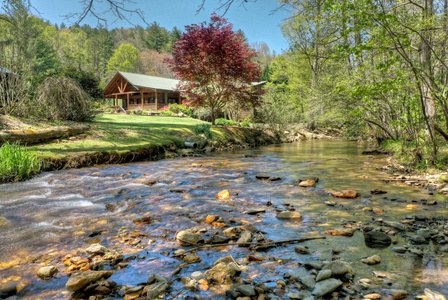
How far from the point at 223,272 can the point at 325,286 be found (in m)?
0.92

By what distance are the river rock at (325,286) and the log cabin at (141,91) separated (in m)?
35.0

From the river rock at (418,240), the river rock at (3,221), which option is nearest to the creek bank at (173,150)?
the river rock at (3,221)

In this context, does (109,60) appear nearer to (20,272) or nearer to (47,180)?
(47,180)

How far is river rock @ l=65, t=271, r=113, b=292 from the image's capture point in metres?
2.63

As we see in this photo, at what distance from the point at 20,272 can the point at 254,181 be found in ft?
17.7

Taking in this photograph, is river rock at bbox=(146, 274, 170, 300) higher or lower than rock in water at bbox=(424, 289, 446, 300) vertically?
lower

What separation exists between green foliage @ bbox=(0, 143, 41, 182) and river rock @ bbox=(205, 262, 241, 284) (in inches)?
253

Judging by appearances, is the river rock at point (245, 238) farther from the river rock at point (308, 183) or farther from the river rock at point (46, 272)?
the river rock at point (308, 183)

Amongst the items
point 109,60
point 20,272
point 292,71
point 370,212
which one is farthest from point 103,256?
point 109,60

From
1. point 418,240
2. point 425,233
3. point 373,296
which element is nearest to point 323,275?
point 373,296

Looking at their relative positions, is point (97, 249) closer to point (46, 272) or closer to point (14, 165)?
point (46, 272)

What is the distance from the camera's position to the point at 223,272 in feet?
9.29

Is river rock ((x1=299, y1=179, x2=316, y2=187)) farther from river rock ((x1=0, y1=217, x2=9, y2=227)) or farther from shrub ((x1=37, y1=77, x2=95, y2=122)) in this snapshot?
shrub ((x1=37, y1=77, x2=95, y2=122))

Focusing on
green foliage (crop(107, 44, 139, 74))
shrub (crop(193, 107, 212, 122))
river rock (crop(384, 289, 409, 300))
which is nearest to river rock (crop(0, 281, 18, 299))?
river rock (crop(384, 289, 409, 300))
